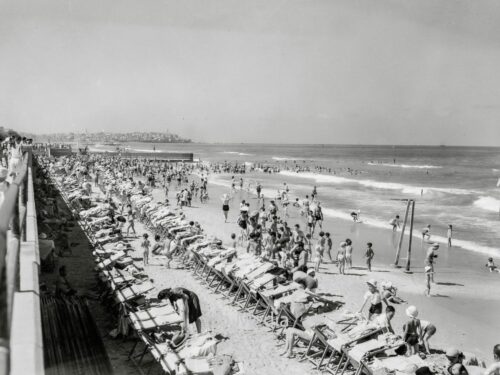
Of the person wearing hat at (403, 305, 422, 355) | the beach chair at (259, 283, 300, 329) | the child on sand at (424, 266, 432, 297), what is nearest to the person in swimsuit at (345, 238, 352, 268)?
the child on sand at (424, 266, 432, 297)

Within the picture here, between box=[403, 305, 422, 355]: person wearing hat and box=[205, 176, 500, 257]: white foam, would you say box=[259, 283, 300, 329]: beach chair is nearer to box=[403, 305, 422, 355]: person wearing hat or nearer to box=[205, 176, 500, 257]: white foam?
box=[403, 305, 422, 355]: person wearing hat

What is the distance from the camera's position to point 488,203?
37.6 meters

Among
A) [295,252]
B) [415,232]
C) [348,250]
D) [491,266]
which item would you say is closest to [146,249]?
[295,252]

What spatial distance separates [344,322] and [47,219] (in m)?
13.4

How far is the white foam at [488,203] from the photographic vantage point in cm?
3495

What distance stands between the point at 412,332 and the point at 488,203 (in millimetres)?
33256

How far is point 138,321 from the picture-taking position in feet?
29.7

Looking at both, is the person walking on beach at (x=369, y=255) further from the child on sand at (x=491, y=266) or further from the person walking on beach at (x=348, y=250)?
the child on sand at (x=491, y=266)

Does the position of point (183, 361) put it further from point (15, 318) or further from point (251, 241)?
point (251, 241)

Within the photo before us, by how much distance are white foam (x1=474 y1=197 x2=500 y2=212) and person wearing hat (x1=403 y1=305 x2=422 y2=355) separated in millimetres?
28991

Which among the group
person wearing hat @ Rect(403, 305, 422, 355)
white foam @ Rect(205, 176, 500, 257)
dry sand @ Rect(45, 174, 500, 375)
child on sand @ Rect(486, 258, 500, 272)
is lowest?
dry sand @ Rect(45, 174, 500, 375)

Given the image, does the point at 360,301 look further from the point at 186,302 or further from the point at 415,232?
the point at 415,232

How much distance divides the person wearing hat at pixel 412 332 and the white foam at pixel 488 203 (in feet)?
95.1

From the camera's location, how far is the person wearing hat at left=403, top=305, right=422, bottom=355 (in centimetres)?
852
